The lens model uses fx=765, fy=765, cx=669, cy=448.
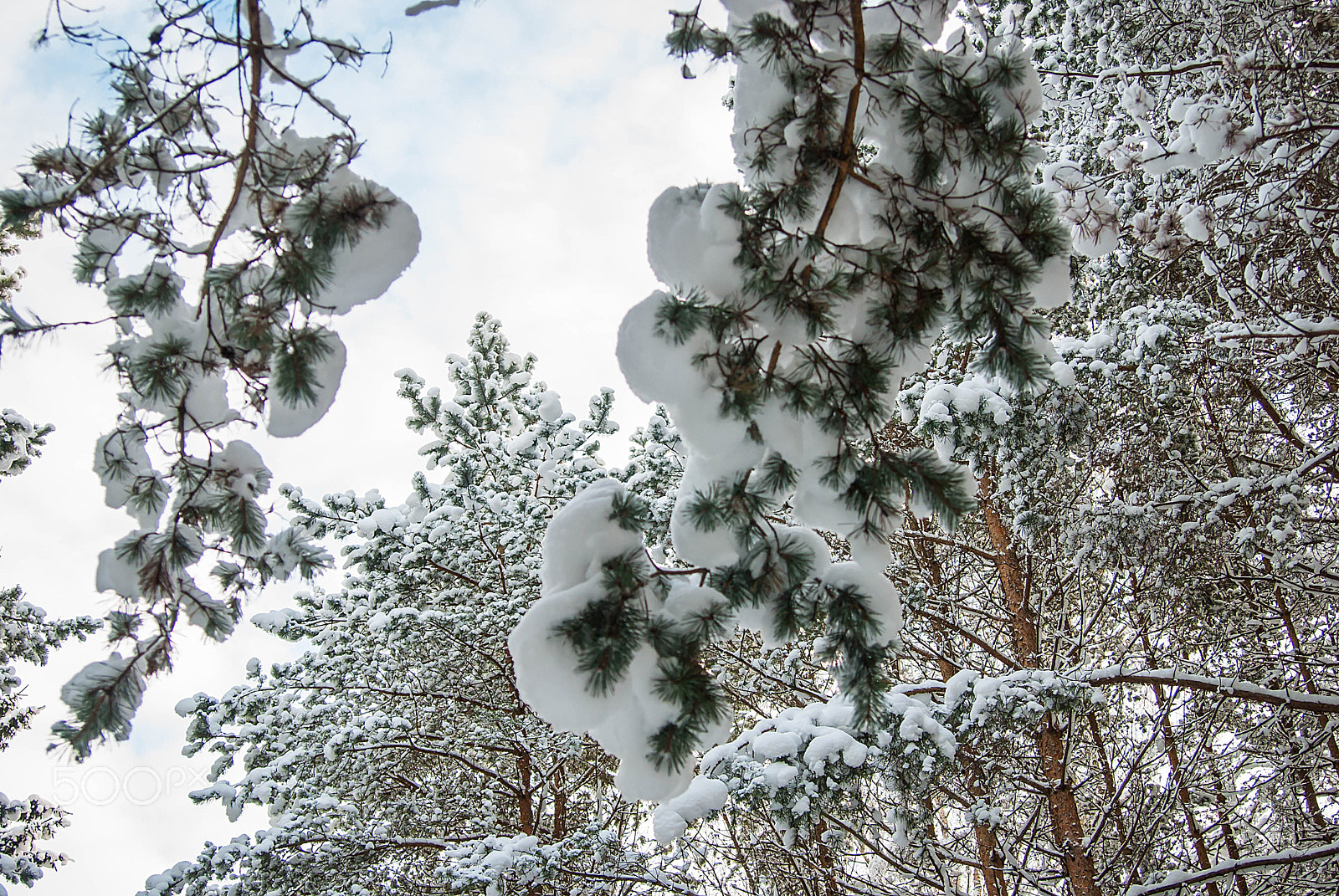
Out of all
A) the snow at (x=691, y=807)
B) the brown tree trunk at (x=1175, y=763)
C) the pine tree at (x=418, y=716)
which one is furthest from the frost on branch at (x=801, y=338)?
the pine tree at (x=418, y=716)

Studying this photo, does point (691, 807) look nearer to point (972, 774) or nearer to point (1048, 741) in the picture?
point (972, 774)

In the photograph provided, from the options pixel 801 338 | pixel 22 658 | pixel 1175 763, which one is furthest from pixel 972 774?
pixel 22 658

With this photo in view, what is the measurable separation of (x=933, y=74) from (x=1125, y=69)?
2.65 metres

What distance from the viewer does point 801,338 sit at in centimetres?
208

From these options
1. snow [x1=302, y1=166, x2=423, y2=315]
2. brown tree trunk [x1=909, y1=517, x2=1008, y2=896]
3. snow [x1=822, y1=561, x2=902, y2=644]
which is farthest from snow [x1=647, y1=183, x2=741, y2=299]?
brown tree trunk [x1=909, y1=517, x2=1008, y2=896]

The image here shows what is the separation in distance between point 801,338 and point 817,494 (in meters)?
0.44

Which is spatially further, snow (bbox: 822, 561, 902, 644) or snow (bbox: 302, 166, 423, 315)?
snow (bbox: 822, 561, 902, 644)

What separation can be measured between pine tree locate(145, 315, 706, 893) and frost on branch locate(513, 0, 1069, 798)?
14.3 ft

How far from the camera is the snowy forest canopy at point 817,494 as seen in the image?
6.08 ft

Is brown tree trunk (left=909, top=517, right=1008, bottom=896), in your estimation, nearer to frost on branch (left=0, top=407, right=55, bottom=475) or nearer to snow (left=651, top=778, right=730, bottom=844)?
snow (left=651, top=778, right=730, bottom=844)

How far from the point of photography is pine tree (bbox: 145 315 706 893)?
6176 millimetres

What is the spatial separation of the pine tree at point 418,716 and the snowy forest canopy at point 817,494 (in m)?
0.05

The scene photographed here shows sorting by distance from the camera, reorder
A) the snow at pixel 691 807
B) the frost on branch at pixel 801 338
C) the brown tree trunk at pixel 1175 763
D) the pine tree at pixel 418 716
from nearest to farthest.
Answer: the frost on branch at pixel 801 338 → the snow at pixel 691 807 → the brown tree trunk at pixel 1175 763 → the pine tree at pixel 418 716

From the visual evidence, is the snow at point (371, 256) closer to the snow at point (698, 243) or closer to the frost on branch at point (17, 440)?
the snow at point (698, 243)
